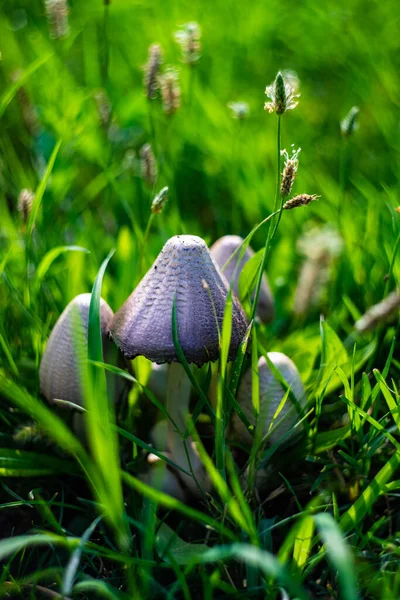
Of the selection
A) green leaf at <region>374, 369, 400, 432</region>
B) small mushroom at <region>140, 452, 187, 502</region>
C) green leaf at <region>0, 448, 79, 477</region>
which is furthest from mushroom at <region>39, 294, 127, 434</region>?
green leaf at <region>374, 369, 400, 432</region>

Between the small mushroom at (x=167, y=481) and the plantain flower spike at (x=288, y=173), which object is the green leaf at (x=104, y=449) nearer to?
the small mushroom at (x=167, y=481)

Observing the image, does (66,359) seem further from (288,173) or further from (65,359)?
(288,173)

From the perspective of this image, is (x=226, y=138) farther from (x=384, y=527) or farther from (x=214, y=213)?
(x=384, y=527)

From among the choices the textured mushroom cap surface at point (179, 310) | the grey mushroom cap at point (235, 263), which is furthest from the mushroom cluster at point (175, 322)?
the grey mushroom cap at point (235, 263)

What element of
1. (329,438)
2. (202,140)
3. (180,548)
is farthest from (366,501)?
(202,140)

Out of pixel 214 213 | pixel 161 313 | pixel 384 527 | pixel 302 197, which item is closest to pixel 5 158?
pixel 214 213

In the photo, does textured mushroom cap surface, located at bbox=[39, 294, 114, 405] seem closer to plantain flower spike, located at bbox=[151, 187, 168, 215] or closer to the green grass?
the green grass
